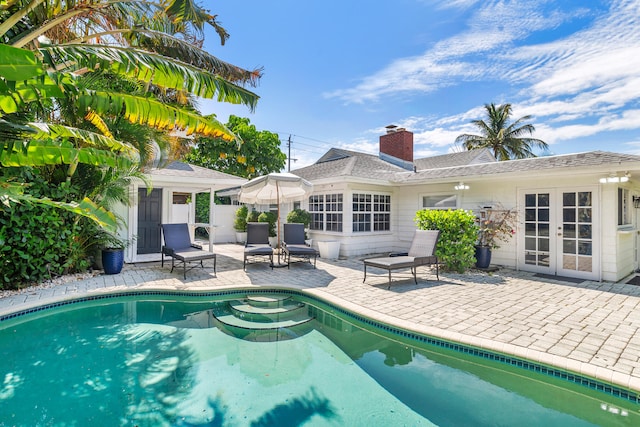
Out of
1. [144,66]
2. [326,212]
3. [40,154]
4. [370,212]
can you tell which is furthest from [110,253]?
[370,212]

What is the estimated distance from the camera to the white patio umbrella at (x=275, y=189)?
9.36m

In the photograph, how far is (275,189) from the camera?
10914 millimetres

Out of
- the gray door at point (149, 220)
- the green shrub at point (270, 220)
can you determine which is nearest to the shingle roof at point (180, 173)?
the gray door at point (149, 220)

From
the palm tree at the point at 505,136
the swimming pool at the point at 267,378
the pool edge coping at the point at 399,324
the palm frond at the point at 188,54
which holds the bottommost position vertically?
the swimming pool at the point at 267,378

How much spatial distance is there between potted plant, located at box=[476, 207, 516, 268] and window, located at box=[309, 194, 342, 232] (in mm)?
4889

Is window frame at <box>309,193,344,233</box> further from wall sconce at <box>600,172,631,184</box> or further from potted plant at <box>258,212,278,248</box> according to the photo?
wall sconce at <box>600,172,631,184</box>

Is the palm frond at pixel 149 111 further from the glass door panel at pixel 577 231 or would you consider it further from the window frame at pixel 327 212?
the glass door panel at pixel 577 231

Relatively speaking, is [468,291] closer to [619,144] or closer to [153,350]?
[153,350]

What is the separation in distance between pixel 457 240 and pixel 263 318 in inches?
239

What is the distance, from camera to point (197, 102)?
11836 mm

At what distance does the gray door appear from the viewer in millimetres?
11078

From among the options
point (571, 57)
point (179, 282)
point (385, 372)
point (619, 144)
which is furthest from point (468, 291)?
point (619, 144)

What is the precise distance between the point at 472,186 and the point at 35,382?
11723 mm

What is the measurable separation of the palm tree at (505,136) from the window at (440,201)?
17.9 m
